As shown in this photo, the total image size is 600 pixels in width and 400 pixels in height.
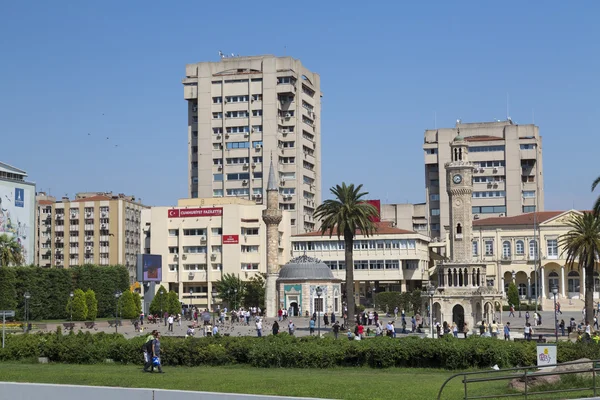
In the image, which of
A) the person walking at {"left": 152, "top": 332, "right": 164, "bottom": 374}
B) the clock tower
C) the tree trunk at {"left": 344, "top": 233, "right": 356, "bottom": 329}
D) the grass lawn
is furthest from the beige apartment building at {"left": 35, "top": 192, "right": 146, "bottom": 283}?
the person walking at {"left": 152, "top": 332, "right": 164, "bottom": 374}

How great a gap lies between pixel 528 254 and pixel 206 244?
41.4m

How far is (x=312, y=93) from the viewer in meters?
144

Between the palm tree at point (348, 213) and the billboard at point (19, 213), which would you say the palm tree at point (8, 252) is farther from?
the palm tree at point (348, 213)

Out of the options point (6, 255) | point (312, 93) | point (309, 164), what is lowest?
point (6, 255)

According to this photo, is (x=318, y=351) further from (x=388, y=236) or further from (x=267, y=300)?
(x=388, y=236)

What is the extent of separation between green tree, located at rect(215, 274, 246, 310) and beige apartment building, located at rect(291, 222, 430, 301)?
13.2 m

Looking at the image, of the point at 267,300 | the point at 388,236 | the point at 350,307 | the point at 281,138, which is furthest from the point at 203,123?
the point at 350,307

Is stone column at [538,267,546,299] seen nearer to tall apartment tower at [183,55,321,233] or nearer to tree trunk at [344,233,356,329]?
tall apartment tower at [183,55,321,233]

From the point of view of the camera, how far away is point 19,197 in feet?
364

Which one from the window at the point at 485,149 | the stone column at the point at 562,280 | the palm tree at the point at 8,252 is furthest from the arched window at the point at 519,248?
the palm tree at the point at 8,252

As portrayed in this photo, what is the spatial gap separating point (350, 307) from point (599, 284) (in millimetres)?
51460

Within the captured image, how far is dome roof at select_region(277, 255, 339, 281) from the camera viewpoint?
303 ft

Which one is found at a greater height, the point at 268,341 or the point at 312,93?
the point at 312,93

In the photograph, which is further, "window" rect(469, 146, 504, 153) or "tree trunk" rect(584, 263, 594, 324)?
"window" rect(469, 146, 504, 153)
